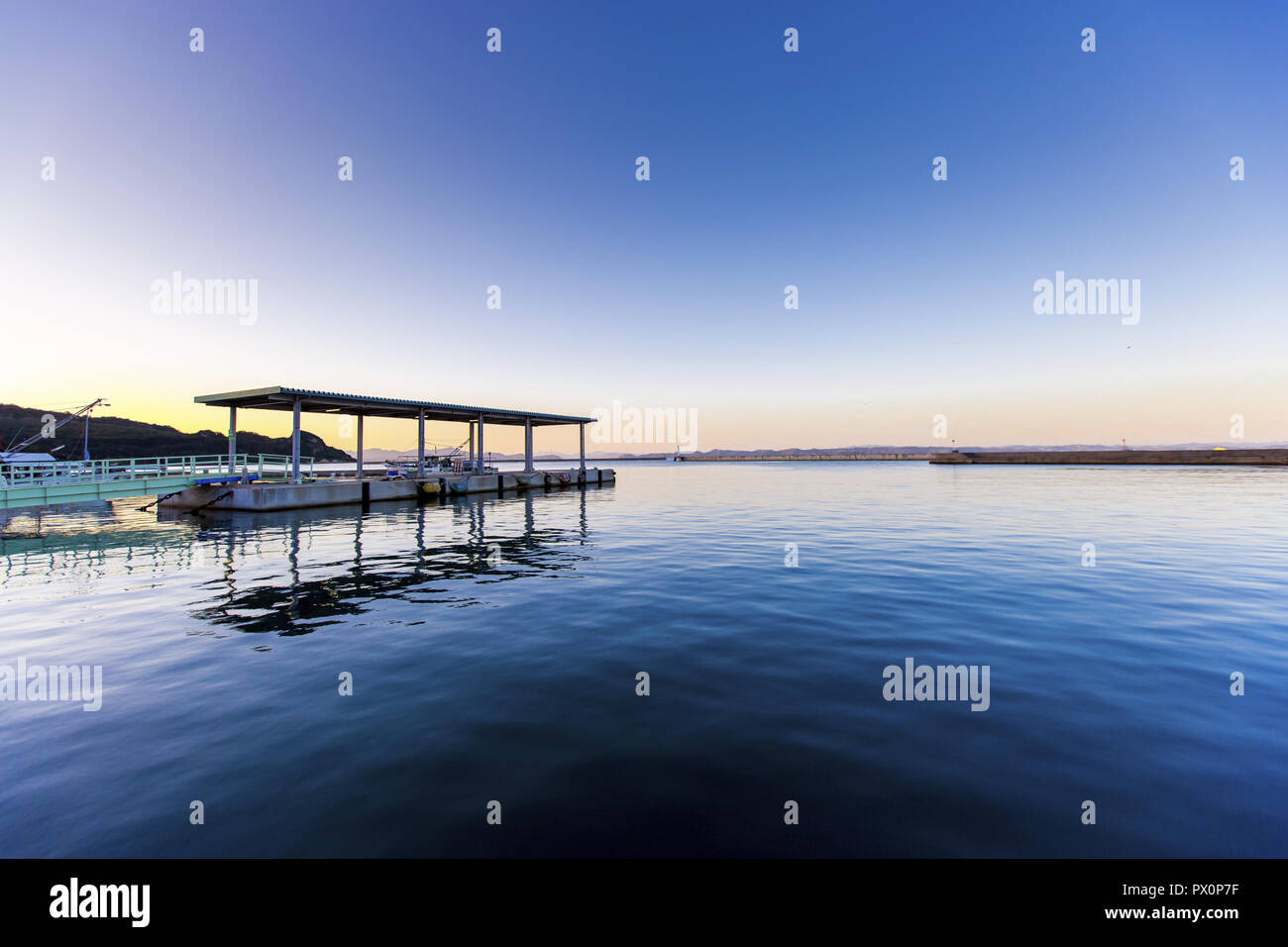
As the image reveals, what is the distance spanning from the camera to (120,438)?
142 meters

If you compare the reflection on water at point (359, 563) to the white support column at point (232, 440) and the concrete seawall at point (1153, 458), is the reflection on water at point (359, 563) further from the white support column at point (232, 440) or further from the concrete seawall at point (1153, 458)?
the concrete seawall at point (1153, 458)

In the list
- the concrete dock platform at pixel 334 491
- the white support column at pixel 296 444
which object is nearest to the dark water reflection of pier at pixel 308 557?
the concrete dock platform at pixel 334 491

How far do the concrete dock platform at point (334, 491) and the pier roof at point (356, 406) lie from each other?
17.8 feet

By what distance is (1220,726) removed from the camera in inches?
237

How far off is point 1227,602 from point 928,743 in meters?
11.4

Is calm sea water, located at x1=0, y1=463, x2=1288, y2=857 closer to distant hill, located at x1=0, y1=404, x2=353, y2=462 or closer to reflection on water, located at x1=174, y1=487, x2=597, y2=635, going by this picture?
reflection on water, located at x1=174, y1=487, x2=597, y2=635

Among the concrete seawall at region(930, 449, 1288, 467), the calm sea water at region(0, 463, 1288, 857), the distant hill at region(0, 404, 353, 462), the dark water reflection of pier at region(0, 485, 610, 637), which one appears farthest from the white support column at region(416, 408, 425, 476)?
the concrete seawall at region(930, 449, 1288, 467)

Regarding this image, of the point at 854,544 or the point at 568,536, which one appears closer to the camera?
the point at 854,544

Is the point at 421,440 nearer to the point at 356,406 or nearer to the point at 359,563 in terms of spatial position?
the point at 356,406

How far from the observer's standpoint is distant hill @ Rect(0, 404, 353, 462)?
130500 millimetres

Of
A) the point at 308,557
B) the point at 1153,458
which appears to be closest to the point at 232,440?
the point at 308,557

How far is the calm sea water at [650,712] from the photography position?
437 centimetres
